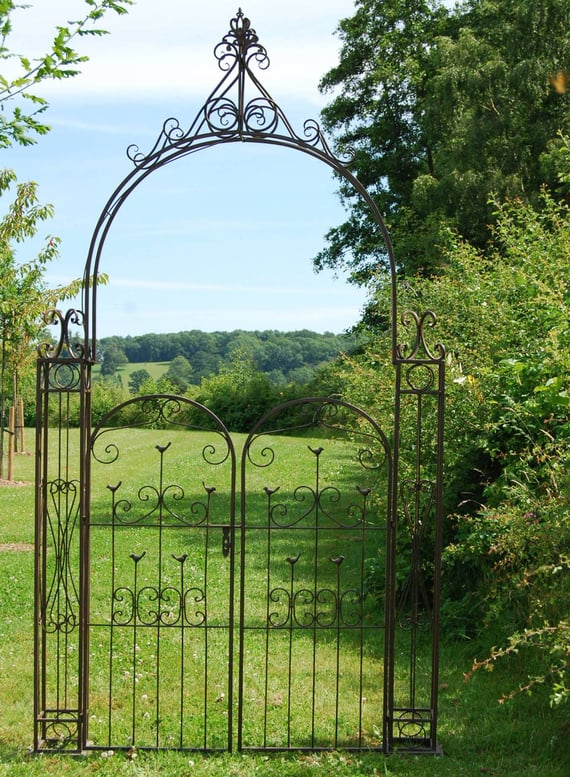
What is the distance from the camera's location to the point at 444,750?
4523mm

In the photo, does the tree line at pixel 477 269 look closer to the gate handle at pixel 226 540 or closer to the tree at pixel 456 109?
the tree at pixel 456 109

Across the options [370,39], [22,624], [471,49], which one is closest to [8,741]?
[22,624]

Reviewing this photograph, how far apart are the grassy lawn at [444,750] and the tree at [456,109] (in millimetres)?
7346

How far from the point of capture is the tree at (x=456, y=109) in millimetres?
14227

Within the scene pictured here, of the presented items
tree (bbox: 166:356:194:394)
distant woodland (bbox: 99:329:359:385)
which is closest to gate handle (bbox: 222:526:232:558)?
distant woodland (bbox: 99:329:359:385)

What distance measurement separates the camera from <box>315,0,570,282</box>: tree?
1423 centimetres

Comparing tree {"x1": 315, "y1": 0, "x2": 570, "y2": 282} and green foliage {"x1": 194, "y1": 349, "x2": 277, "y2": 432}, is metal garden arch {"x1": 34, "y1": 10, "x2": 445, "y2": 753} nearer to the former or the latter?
tree {"x1": 315, "y1": 0, "x2": 570, "y2": 282}

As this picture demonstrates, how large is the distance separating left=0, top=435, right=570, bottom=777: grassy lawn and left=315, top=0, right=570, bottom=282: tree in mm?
7346

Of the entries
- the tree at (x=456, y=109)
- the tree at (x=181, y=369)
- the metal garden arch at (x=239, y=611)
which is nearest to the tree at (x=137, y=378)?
the tree at (x=181, y=369)

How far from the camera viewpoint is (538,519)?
4.59 meters

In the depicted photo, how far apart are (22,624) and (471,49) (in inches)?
530

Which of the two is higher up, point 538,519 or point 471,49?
point 471,49

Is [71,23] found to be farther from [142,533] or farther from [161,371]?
[161,371]

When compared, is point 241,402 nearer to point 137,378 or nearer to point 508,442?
point 137,378
